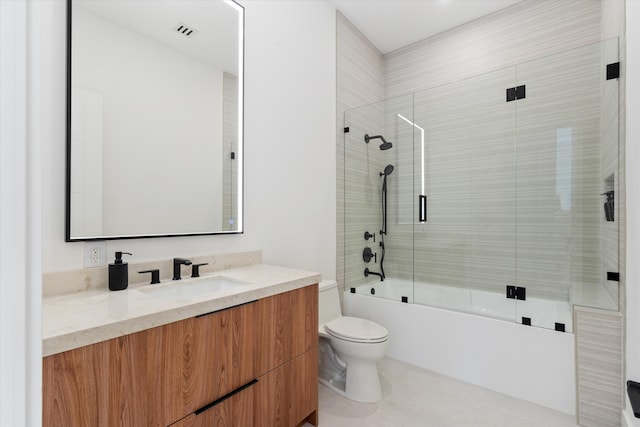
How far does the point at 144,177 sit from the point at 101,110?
34 centimetres

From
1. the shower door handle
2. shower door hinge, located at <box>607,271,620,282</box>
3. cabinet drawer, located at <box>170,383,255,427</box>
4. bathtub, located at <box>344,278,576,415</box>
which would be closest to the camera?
cabinet drawer, located at <box>170,383,255,427</box>

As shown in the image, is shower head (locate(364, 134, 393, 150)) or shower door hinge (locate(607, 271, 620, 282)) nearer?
shower door hinge (locate(607, 271, 620, 282))

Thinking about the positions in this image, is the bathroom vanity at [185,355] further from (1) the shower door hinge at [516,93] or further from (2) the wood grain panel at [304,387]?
(1) the shower door hinge at [516,93]

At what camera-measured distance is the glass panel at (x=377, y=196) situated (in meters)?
2.99

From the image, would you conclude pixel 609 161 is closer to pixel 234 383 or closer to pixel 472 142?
pixel 472 142

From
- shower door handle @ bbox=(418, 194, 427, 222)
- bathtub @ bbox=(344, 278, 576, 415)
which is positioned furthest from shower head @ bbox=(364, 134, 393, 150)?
bathtub @ bbox=(344, 278, 576, 415)

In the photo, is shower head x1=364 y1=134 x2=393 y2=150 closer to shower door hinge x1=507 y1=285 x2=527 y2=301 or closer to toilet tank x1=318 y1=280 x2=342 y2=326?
toilet tank x1=318 y1=280 x2=342 y2=326

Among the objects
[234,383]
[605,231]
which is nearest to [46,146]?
[234,383]

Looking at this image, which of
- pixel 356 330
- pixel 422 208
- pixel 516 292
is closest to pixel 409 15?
pixel 422 208

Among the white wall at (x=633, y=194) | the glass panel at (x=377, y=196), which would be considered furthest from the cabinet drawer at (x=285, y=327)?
the white wall at (x=633, y=194)

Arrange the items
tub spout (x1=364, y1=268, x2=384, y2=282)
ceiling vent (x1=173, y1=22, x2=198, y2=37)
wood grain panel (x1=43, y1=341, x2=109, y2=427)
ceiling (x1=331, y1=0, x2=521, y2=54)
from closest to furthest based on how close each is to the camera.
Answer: wood grain panel (x1=43, y1=341, x2=109, y2=427) < ceiling vent (x1=173, y1=22, x2=198, y2=37) < ceiling (x1=331, y1=0, x2=521, y2=54) < tub spout (x1=364, y1=268, x2=384, y2=282)

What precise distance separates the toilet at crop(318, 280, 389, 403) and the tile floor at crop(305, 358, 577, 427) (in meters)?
0.08

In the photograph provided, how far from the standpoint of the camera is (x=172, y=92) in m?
1.71

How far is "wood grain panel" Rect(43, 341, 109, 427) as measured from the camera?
2.78 feet
